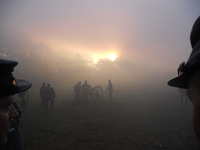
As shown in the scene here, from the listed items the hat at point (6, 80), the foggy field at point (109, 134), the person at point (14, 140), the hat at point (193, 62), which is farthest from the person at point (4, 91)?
the foggy field at point (109, 134)

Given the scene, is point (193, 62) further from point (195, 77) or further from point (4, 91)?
point (4, 91)

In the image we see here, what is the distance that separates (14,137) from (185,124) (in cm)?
789

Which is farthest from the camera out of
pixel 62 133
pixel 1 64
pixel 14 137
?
pixel 62 133

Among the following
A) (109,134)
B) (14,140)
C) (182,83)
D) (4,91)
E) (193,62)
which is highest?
(193,62)

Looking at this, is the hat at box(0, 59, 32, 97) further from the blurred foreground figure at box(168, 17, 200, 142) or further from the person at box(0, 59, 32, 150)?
the blurred foreground figure at box(168, 17, 200, 142)

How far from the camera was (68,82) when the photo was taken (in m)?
30.2

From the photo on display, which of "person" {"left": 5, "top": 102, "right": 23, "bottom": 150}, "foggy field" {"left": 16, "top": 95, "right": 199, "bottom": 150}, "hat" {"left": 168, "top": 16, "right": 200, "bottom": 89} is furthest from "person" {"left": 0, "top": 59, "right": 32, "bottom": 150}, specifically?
"foggy field" {"left": 16, "top": 95, "right": 199, "bottom": 150}

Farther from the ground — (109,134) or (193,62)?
(193,62)

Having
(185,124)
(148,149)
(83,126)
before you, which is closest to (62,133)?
(83,126)

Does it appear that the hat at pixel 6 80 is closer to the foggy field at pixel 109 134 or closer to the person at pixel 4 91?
the person at pixel 4 91

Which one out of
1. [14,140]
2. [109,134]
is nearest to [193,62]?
[14,140]

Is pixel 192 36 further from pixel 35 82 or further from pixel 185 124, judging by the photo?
pixel 35 82

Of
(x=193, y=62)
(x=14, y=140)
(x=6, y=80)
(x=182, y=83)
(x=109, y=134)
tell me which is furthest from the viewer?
(x=109, y=134)

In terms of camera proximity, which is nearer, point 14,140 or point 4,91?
point 4,91
